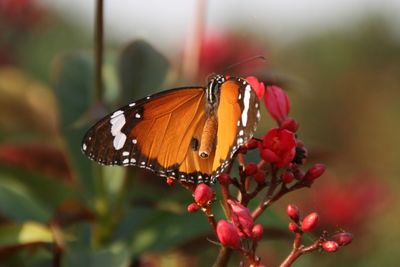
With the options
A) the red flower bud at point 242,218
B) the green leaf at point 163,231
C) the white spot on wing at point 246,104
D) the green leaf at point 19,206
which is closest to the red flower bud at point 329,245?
the red flower bud at point 242,218

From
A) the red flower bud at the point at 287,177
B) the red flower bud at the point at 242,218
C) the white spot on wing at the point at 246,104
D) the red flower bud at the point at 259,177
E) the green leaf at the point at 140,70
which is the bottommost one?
the green leaf at the point at 140,70

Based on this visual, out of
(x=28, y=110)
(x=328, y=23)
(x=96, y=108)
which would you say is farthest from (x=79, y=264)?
(x=328, y=23)

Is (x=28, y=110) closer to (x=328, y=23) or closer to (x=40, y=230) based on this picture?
(x=40, y=230)

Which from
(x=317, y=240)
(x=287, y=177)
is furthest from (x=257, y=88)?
(x=317, y=240)


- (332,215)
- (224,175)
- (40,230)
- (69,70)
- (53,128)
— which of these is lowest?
(332,215)

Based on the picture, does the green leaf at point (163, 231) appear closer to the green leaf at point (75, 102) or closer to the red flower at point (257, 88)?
the green leaf at point (75, 102)

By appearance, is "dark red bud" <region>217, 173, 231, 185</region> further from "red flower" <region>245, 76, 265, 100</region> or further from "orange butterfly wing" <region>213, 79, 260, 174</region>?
"red flower" <region>245, 76, 265, 100</region>
